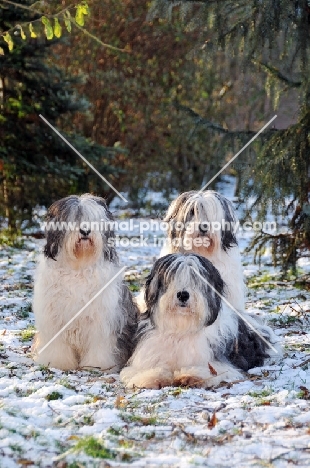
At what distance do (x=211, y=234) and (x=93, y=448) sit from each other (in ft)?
7.81

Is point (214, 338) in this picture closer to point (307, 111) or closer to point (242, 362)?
point (242, 362)

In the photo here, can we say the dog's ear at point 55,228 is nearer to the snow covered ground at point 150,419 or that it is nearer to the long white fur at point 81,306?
the long white fur at point 81,306

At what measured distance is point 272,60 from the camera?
750cm

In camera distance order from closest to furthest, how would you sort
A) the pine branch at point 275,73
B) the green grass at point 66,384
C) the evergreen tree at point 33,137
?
the green grass at point 66,384, the pine branch at point 275,73, the evergreen tree at point 33,137

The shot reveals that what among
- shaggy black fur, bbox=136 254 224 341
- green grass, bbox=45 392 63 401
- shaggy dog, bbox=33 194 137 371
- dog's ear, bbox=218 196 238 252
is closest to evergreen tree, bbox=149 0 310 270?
dog's ear, bbox=218 196 238 252

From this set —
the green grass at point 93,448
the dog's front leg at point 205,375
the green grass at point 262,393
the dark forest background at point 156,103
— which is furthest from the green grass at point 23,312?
the green grass at point 93,448

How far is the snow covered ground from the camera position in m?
3.08

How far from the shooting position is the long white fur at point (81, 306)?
197 inches

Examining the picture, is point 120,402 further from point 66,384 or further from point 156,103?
point 156,103

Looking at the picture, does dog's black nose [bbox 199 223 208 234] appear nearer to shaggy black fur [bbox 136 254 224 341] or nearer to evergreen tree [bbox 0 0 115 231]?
shaggy black fur [bbox 136 254 224 341]

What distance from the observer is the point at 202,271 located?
457 cm

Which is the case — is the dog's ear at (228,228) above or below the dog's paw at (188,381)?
above

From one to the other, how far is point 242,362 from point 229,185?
13.8m

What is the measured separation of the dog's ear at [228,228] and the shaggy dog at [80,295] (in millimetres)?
826
